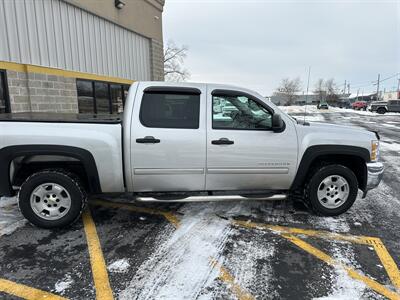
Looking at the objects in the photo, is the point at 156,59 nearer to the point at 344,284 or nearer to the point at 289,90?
the point at 344,284

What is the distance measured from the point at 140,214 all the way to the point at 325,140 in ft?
9.46

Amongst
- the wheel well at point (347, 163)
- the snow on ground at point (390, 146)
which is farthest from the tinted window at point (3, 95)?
the snow on ground at point (390, 146)

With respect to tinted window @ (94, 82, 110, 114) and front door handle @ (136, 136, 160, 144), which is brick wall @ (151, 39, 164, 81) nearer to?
tinted window @ (94, 82, 110, 114)

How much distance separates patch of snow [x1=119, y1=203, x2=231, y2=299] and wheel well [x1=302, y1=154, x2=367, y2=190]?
1.55 m

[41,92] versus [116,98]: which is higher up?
[41,92]

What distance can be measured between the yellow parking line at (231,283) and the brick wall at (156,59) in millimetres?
13412

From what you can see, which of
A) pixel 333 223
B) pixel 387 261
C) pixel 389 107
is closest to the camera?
pixel 387 261

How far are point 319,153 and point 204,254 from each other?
2.13 m

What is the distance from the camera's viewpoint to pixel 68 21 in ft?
31.7

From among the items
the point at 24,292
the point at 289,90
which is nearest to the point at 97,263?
the point at 24,292

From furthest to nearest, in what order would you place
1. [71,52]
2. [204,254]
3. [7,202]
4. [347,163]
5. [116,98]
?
1. [116,98]
2. [71,52]
3. [7,202]
4. [347,163]
5. [204,254]

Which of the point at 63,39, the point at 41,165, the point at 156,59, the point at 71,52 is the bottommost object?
the point at 41,165

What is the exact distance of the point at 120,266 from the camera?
129 inches

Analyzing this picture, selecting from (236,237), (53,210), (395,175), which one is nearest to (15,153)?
(53,210)
